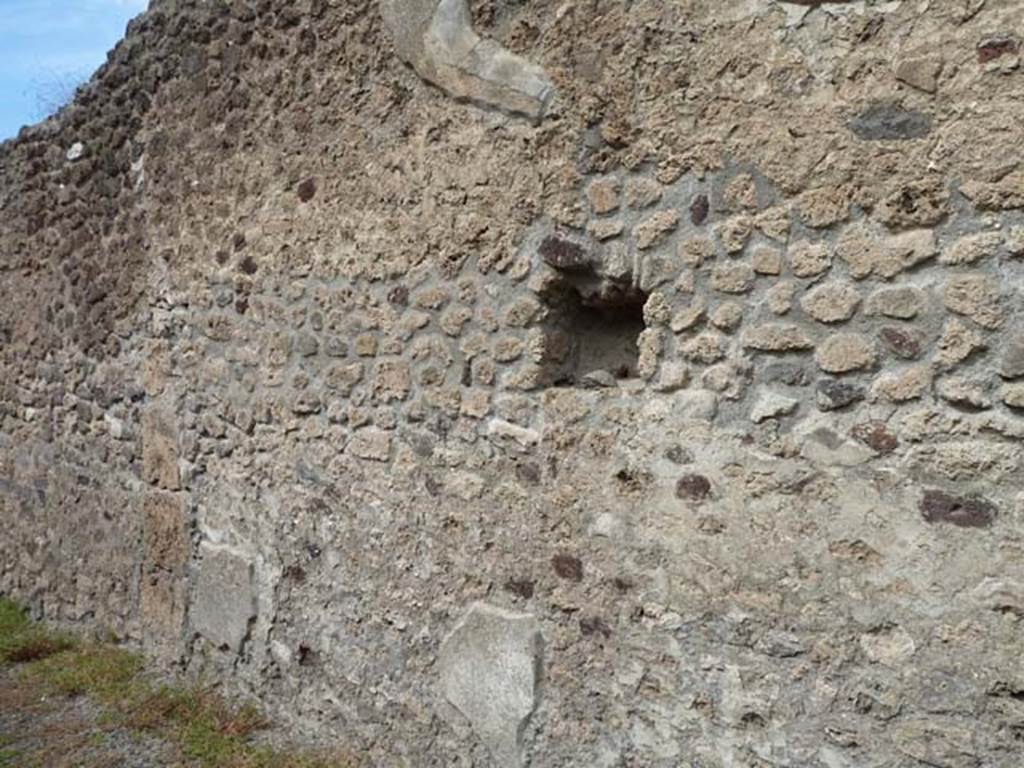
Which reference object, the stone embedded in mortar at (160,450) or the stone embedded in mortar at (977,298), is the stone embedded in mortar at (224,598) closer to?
the stone embedded in mortar at (160,450)

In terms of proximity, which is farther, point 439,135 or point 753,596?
point 439,135

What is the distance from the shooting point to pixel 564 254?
2.78 metres

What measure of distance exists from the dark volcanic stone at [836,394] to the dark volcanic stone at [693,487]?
0.36m

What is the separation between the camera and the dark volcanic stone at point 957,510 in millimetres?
2061

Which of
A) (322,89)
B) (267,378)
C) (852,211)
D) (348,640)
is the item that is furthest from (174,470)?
(852,211)

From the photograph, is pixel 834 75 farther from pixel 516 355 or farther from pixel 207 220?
pixel 207 220

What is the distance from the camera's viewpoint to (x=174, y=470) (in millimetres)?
4367

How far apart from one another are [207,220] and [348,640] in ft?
6.17

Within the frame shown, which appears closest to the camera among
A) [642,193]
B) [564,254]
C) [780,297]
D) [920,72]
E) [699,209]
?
[920,72]

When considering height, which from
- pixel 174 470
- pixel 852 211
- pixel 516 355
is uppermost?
pixel 852 211

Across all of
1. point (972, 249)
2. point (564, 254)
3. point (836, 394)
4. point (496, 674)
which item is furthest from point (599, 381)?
point (972, 249)

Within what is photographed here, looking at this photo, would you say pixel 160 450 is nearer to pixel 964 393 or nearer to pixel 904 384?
pixel 904 384

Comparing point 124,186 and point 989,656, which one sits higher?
point 124,186

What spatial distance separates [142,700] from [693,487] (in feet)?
9.12
